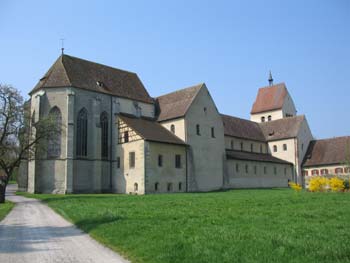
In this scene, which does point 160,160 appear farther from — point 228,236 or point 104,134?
point 228,236

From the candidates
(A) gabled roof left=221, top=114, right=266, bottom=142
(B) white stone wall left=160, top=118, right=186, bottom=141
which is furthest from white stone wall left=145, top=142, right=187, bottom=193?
(A) gabled roof left=221, top=114, right=266, bottom=142

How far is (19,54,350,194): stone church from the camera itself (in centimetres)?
4312

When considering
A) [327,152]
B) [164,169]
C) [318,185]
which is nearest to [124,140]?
[164,169]

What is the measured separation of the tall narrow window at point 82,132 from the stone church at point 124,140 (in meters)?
0.12

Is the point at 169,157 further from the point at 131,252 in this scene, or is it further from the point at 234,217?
the point at 131,252

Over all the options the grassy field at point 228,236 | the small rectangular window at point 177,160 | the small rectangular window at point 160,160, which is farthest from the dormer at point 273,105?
the grassy field at point 228,236

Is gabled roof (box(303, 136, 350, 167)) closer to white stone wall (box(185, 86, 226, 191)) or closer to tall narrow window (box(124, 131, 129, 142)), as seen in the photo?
white stone wall (box(185, 86, 226, 191))

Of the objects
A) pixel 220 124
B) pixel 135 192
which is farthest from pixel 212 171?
pixel 135 192

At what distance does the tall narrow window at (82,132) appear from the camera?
45094 millimetres

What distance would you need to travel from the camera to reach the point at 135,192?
42.3 m

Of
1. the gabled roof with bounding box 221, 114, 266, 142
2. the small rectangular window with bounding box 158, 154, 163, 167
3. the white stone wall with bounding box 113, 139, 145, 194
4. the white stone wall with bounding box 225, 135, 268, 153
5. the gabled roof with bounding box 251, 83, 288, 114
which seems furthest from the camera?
the gabled roof with bounding box 251, 83, 288, 114

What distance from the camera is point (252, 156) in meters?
60.0

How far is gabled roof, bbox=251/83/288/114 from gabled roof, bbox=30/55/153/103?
112 feet

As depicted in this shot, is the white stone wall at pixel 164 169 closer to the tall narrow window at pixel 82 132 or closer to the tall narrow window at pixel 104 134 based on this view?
the tall narrow window at pixel 104 134
